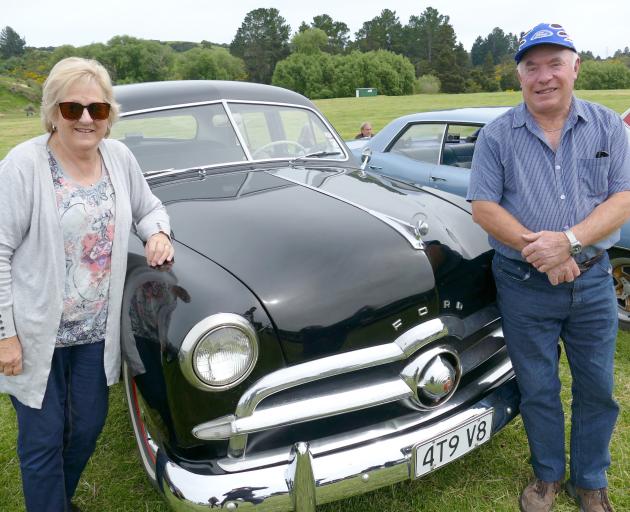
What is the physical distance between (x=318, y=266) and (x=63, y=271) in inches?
34.5

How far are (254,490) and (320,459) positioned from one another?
0.80ft

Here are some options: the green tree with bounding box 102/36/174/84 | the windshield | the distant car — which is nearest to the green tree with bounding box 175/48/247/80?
the green tree with bounding box 102/36/174/84

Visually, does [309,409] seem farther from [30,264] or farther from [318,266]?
[30,264]

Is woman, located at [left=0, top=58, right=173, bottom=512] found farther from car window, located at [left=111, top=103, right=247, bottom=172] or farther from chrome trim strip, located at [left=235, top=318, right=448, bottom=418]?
car window, located at [left=111, top=103, right=247, bottom=172]

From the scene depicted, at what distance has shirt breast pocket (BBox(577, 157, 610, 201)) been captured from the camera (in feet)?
6.88

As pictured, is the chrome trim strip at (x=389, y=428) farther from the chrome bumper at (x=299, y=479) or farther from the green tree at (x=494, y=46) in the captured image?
the green tree at (x=494, y=46)

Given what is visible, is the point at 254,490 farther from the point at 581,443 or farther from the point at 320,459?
the point at 581,443

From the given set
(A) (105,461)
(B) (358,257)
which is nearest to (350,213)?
(B) (358,257)

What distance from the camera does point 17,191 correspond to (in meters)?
1.81

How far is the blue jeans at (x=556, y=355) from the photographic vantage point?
2186 mm

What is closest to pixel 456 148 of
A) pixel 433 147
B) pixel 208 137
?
pixel 433 147

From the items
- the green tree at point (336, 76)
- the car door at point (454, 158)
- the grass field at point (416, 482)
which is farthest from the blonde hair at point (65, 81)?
the green tree at point (336, 76)

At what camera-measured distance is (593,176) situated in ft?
6.93

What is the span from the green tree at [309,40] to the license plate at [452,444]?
8736 cm
